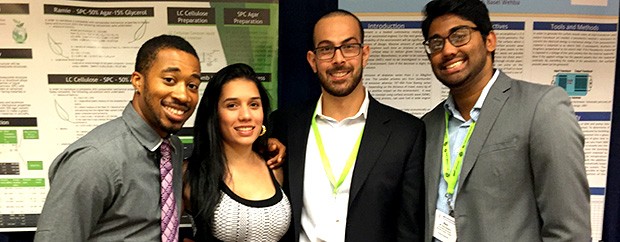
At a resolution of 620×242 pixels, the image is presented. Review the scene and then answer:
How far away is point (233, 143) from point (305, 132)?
31 cm

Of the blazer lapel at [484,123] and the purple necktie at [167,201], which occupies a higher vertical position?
the blazer lapel at [484,123]

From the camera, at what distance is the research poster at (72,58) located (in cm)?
227

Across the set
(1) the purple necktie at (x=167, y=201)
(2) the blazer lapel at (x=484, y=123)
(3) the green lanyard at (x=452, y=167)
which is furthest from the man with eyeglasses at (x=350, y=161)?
(1) the purple necktie at (x=167, y=201)

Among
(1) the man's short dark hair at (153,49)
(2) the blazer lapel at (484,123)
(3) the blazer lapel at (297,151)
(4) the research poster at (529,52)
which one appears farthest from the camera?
(4) the research poster at (529,52)

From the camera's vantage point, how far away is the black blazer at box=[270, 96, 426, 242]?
1.81 m

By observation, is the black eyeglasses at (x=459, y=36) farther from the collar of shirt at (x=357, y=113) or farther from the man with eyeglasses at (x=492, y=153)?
the collar of shirt at (x=357, y=113)

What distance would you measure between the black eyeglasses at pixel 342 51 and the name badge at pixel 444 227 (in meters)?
0.73

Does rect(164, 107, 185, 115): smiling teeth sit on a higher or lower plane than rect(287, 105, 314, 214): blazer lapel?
higher

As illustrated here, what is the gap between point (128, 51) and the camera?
91.2 inches

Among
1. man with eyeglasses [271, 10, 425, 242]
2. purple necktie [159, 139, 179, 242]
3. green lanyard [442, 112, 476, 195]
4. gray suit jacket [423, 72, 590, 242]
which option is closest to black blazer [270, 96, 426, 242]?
man with eyeglasses [271, 10, 425, 242]

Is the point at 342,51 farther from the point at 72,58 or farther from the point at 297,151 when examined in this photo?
the point at 72,58

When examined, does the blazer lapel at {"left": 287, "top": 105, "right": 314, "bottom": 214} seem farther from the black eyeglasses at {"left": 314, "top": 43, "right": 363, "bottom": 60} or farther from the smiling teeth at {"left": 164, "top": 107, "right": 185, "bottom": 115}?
the smiling teeth at {"left": 164, "top": 107, "right": 185, "bottom": 115}

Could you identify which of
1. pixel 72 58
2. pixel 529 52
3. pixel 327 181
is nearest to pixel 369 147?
pixel 327 181

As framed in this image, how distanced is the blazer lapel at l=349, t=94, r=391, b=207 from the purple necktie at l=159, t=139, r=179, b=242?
2.24ft
